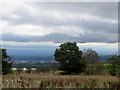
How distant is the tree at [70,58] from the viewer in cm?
752

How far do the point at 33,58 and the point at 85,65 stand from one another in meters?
2.27

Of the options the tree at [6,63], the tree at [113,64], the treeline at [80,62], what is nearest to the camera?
the tree at [6,63]

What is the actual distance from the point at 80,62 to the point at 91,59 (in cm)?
46

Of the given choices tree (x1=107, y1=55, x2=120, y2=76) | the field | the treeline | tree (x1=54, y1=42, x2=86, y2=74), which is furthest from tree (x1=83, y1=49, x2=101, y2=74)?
the field

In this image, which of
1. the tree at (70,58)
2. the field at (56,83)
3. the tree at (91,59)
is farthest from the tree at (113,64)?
the field at (56,83)

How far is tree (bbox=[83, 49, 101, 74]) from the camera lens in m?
7.50

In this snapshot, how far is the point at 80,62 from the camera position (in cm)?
777

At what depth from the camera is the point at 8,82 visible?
5047 mm

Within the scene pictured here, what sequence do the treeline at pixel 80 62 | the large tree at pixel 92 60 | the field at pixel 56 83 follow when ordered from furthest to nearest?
the large tree at pixel 92 60, the treeline at pixel 80 62, the field at pixel 56 83

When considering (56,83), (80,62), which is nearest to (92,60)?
(80,62)

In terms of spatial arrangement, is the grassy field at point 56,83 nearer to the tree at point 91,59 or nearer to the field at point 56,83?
the field at point 56,83

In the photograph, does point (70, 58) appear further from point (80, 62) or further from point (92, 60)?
point (92, 60)

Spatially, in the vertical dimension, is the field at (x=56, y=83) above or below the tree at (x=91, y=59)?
below

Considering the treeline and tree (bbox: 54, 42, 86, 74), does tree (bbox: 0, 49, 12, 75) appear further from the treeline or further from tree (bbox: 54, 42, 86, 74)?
tree (bbox: 54, 42, 86, 74)
